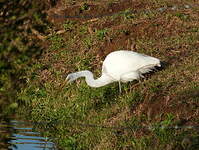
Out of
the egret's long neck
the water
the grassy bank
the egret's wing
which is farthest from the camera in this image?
the egret's long neck

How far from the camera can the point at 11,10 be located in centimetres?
557

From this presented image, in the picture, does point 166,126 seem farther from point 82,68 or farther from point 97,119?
point 82,68

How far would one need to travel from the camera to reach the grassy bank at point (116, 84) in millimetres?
9883

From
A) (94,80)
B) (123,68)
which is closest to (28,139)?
(94,80)

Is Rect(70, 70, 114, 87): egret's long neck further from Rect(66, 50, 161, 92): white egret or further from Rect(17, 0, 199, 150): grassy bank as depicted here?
Rect(17, 0, 199, 150): grassy bank

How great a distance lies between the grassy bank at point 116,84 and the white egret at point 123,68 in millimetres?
200

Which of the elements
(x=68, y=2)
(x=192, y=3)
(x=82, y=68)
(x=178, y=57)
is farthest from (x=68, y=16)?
(x=178, y=57)

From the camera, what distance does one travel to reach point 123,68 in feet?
40.0

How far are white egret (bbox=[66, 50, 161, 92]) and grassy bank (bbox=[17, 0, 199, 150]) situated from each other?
0.65ft

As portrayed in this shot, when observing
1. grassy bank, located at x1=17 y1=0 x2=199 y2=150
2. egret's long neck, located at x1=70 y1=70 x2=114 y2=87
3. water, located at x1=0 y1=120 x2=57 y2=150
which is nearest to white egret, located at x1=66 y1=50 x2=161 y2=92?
egret's long neck, located at x1=70 y1=70 x2=114 y2=87

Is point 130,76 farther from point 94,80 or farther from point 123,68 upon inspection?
point 94,80

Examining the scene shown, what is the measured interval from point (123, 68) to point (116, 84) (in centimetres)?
64

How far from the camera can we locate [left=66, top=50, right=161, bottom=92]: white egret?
39.8ft

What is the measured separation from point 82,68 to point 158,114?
14.5ft
